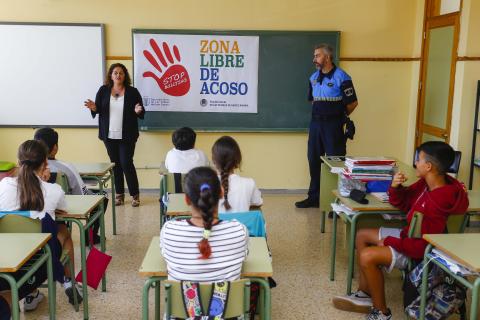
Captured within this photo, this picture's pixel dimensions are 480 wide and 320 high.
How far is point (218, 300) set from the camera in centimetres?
202

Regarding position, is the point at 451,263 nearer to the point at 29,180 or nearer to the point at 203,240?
the point at 203,240

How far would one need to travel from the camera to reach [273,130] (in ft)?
19.5

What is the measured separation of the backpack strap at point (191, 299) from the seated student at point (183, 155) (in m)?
1.97

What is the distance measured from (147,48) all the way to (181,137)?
7.03 feet

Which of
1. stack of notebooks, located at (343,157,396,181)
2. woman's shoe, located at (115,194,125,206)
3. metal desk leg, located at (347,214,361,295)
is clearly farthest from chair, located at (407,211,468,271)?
woman's shoe, located at (115,194,125,206)

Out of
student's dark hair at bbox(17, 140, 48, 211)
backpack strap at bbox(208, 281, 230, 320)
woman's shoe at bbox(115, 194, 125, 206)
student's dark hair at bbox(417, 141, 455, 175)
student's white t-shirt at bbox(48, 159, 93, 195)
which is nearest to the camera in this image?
backpack strap at bbox(208, 281, 230, 320)

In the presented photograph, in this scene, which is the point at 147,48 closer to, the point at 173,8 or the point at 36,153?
the point at 173,8

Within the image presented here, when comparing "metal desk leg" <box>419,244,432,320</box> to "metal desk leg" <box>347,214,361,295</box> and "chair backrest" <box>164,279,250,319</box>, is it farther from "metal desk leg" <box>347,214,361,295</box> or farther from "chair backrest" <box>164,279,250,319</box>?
"chair backrest" <box>164,279,250,319</box>

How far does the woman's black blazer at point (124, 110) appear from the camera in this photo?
5301mm

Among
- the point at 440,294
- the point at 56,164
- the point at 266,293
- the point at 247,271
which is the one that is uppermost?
the point at 56,164

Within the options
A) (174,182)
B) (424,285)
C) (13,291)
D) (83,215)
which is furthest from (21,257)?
(424,285)

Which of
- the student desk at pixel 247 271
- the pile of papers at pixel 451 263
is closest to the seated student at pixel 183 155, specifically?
the student desk at pixel 247 271

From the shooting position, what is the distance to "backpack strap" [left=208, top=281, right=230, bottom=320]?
2.01m

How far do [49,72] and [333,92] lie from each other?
3.12m
